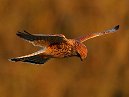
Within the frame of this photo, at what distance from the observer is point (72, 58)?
21656mm

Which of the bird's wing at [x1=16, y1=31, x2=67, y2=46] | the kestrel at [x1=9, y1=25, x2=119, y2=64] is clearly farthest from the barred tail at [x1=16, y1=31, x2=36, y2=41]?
the kestrel at [x1=9, y1=25, x2=119, y2=64]

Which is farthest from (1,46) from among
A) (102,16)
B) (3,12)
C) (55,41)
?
(55,41)

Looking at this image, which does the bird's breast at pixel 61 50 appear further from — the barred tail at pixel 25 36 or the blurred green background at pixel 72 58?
the blurred green background at pixel 72 58

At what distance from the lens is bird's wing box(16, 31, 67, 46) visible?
720 centimetres

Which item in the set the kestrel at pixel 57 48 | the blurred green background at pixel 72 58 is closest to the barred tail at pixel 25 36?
the kestrel at pixel 57 48

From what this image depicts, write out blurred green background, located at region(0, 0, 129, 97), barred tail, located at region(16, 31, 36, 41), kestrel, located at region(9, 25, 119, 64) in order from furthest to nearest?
blurred green background, located at region(0, 0, 129, 97)
kestrel, located at region(9, 25, 119, 64)
barred tail, located at region(16, 31, 36, 41)

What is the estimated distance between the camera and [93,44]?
2125 cm

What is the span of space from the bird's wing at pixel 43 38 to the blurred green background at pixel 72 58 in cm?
1123

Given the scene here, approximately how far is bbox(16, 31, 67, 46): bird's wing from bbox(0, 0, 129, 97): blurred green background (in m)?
11.2

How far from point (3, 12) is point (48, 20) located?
1.40 metres

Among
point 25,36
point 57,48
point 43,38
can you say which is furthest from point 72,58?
point 25,36

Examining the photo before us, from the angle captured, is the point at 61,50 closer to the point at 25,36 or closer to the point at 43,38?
the point at 43,38

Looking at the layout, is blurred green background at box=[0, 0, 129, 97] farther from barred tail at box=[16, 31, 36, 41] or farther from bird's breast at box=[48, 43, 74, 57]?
barred tail at box=[16, 31, 36, 41]

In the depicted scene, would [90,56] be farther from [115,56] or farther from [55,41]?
[55,41]
